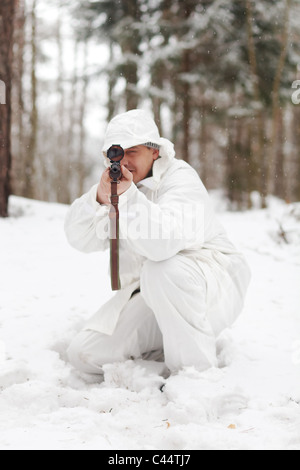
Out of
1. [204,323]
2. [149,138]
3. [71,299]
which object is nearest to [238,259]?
[204,323]

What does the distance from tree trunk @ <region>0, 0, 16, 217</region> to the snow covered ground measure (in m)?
1.90

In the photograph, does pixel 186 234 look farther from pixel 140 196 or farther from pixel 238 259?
pixel 238 259

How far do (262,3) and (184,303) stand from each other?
9.15 meters

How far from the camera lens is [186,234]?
2133 mm

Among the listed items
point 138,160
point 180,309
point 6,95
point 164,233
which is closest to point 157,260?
point 164,233

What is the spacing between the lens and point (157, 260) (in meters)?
2.11

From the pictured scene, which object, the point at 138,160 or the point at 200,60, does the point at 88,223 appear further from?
the point at 200,60

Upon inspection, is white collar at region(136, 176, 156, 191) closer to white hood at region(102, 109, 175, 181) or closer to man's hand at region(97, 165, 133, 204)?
white hood at region(102, 109, 175, 181)

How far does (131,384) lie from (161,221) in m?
0.86

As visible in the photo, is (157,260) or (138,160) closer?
(157,260)

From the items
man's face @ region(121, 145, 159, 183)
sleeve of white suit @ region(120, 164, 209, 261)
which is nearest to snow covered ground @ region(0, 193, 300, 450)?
sleeve of white suit @ region(120, 164, 209, 261)

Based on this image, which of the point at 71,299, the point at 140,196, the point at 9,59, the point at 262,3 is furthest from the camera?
the point at 262,3

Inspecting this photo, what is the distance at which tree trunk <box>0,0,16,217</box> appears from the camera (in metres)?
5.81

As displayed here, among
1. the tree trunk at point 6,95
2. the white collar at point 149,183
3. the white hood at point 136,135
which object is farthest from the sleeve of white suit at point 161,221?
the tree trunk at point 6,95
